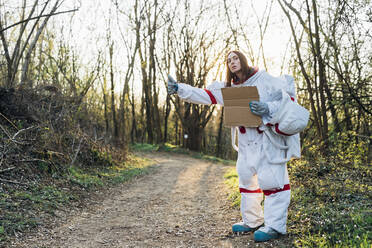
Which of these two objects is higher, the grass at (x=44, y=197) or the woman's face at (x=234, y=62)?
the woman's face at (x=234, y=62)

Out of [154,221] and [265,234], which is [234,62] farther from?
[154,221]

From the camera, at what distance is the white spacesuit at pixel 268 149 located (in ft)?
11.3

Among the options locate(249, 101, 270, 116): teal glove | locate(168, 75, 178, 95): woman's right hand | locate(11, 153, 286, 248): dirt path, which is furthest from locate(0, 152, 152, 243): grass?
locate(249, 101, 270, 116): teal glove

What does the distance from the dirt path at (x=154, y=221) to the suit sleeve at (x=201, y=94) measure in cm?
166

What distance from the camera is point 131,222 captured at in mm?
4629

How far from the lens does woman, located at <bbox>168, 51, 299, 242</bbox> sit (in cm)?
346

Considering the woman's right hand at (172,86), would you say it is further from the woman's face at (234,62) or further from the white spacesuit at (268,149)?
the woman's face at (234,62)

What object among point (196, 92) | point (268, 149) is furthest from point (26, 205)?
point (268, 149)

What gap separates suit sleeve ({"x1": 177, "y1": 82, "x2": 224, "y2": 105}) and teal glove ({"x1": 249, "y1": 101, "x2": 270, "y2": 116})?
1.83ft

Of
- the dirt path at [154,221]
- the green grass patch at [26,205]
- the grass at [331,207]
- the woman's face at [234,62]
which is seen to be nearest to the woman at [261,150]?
the woman's face at [234,62]

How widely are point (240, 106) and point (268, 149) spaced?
0.58m

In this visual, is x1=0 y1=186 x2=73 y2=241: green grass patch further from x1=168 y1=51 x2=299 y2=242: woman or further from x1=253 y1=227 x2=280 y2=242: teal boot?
x1=253 y1=227 x2=280 y2=242: teal boot

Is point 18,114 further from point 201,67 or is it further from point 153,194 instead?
point 201,67

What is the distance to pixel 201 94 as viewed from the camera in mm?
3918
